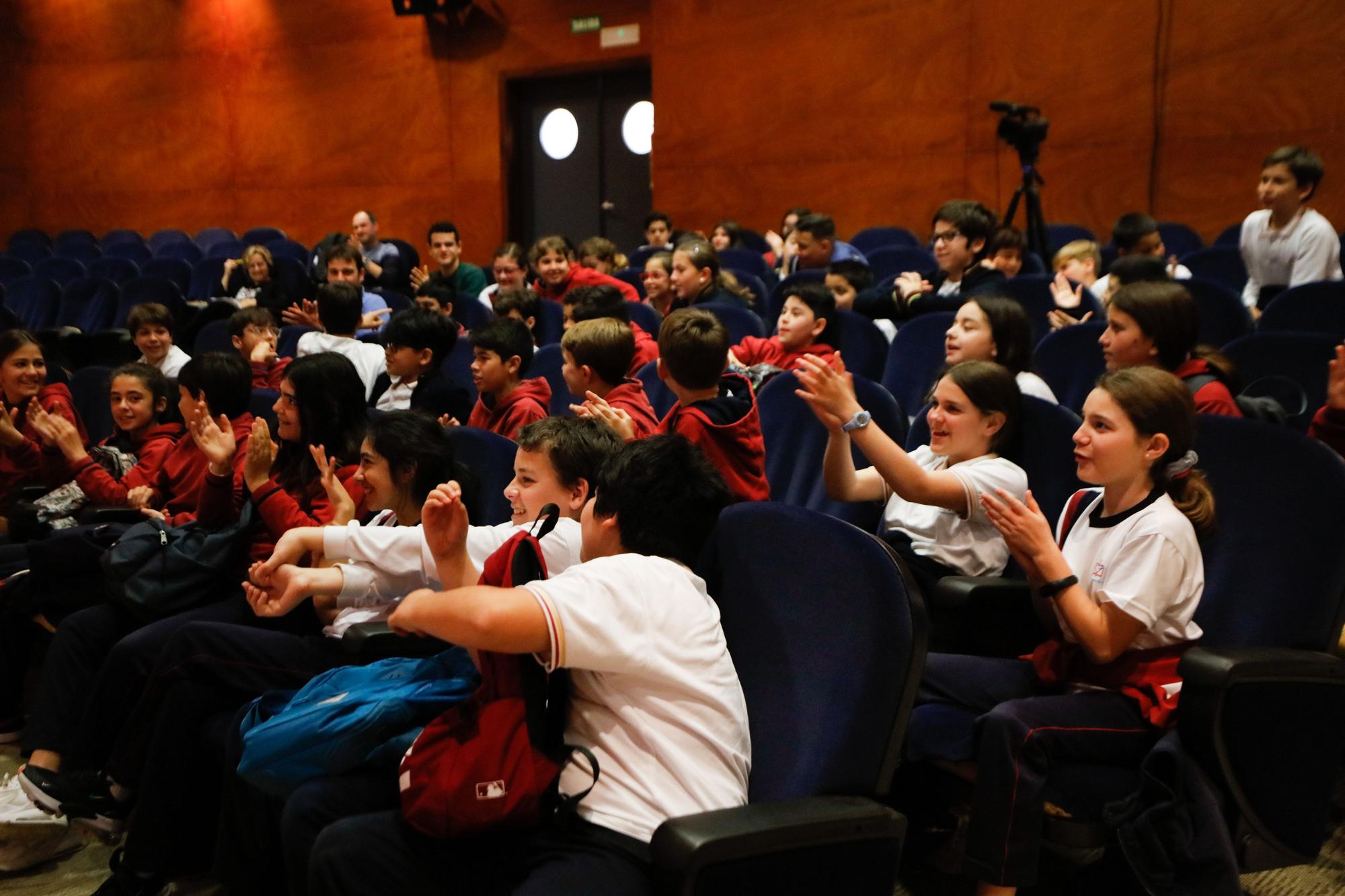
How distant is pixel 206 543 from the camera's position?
8.00 feet

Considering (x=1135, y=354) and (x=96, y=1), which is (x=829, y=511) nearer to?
(x=1135, y=354)

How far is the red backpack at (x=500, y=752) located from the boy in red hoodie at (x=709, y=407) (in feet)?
2.76

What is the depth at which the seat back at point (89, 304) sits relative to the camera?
6.53 m

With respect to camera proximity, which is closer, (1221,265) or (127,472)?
(127,472)

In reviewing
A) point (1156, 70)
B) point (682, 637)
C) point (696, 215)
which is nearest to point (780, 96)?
point (696, 215)

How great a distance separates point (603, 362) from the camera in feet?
9.52

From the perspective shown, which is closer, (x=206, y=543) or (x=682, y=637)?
(x=682, y=637)

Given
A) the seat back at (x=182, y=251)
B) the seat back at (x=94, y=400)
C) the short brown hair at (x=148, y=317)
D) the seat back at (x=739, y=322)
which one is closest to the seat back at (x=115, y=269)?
the seat back at (x=182, y=251)

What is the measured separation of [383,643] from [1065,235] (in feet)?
18.2

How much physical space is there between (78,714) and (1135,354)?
262cm

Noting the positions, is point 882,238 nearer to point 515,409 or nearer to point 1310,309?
point 1310,309

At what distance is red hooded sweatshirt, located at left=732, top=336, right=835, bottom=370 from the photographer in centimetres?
369

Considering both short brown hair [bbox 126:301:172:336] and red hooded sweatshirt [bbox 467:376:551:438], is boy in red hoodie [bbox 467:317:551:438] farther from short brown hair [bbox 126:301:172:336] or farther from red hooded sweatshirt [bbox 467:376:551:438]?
short brown hair [bbox 126:301:172:336]

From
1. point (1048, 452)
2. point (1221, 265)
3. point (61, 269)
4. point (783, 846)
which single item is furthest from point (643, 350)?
point (61, 269)
